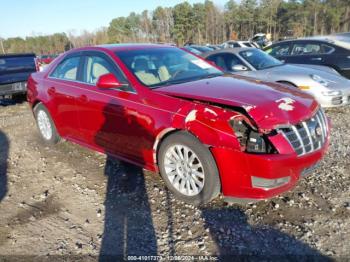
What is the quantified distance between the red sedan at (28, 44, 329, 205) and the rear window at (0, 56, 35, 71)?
5.75 meters

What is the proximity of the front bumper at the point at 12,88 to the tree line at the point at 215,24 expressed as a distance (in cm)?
5102

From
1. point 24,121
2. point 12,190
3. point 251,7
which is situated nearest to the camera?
point 12,190

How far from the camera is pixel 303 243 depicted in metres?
2.99

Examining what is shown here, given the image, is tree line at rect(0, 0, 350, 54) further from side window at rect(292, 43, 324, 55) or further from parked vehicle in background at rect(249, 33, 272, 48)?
side window at rect(292, 43, 324, 55)

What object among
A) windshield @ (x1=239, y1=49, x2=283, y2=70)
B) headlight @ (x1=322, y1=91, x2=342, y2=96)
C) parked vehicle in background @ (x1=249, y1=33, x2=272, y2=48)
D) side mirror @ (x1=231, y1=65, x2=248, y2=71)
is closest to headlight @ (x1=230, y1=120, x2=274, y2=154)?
headlight @ (x1=322, y1=91, x2=342, y2=96)

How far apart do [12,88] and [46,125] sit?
14.8 feet

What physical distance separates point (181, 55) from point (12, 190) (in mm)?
2881

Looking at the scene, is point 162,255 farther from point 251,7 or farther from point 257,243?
point 251,7

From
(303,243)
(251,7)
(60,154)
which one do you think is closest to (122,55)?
(60,154)

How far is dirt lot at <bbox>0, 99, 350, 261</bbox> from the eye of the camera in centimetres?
303

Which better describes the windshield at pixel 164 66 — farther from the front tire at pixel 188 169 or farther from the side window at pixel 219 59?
the side window at pixel 219 59

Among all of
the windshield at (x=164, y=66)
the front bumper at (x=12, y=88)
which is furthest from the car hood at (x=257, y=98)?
the front bumper at (x=12, y=88)

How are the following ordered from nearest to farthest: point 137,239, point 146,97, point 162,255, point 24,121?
point 162,255 < point 137,239 < point 146,97 < point 24,121

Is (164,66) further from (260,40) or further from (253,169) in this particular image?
(260,40)
